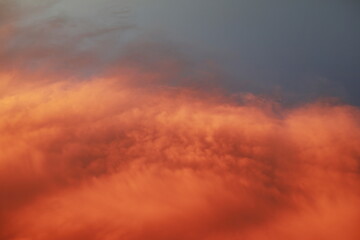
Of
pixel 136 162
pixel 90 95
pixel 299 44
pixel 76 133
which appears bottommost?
pixel 136 162

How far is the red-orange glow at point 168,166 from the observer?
8.58ft

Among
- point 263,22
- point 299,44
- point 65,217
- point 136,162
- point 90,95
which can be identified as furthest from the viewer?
point 263,22

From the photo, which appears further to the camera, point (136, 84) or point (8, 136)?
point (136, 84)

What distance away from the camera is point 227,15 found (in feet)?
17.0

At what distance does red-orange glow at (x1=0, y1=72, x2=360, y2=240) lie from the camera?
8.58ft

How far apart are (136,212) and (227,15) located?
151 inches

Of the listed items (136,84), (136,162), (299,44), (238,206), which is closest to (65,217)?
(136,162)

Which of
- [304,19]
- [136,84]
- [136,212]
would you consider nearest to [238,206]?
[136,212]

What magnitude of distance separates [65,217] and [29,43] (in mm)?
3234

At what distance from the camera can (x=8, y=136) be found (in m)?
3.39

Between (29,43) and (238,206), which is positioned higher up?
(29,43)

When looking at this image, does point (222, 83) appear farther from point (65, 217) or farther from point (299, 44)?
point (65, 217)

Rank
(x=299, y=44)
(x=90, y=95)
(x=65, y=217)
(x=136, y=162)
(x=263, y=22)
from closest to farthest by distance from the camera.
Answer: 1. (x=65, y=217)
2. (x=136, y=162)
3. (x=90, y=95)
4. (x=299, y=44)
5. (x=263, y=22)

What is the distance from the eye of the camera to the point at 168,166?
311 cm
